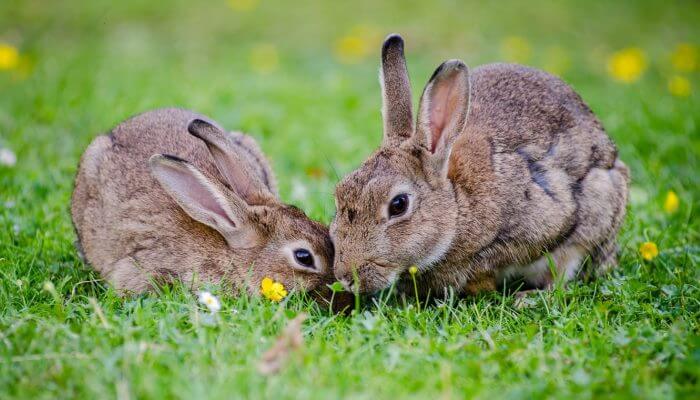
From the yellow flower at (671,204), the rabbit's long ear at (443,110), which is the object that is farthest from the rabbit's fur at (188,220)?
the yellow flower at (671,204)

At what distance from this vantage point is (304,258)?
5160mm

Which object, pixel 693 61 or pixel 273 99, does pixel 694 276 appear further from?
pixel 693 61

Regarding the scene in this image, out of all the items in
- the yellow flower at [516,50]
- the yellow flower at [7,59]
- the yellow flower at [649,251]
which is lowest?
the yellow flower at [649,251]

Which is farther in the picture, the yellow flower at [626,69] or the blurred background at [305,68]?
the yellow flower at [626,69]

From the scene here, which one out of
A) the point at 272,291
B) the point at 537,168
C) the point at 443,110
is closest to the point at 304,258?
the point at 272,291

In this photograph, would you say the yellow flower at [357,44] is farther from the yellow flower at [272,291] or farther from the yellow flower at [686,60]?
the yellow flower at [272,291]

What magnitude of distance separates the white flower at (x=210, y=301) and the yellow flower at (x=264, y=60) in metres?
6.36

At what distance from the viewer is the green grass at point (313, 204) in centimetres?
366

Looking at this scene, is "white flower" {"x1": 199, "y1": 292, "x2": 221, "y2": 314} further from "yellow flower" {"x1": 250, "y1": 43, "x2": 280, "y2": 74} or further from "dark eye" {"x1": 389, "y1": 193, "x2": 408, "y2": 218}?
"yellow flower" {"x1": 250, "y1": 43, "x2": 280, "y2": 74}

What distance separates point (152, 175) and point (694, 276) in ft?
12.8

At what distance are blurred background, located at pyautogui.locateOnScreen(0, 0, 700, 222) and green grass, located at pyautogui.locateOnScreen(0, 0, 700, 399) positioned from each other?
1.6 inches

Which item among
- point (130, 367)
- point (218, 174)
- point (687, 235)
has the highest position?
point (218, 174)

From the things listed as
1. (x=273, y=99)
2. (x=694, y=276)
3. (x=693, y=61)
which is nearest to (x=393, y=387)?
(x=694, y=276)

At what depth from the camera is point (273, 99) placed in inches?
360
